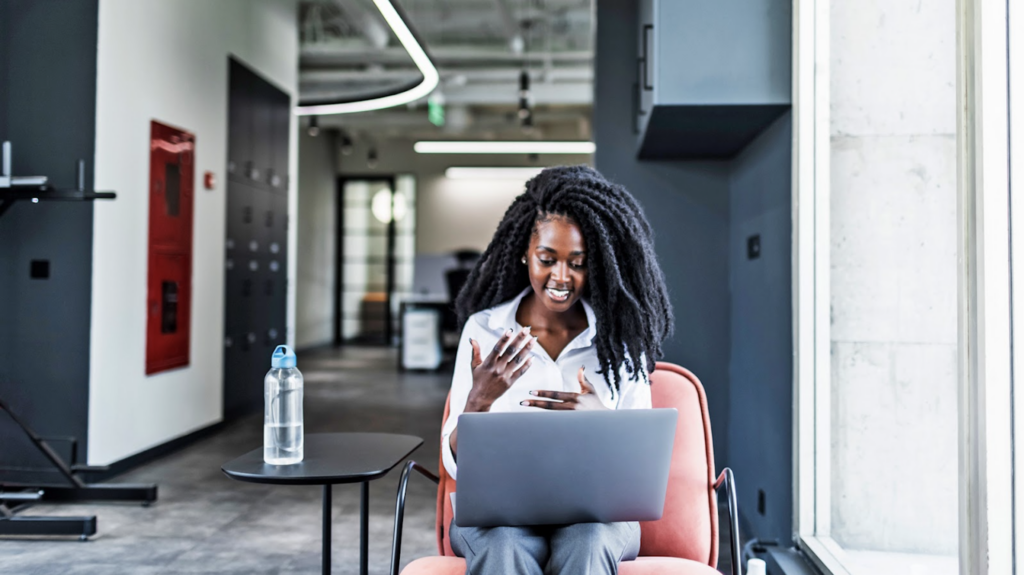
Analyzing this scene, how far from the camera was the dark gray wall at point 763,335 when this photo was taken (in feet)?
8.71

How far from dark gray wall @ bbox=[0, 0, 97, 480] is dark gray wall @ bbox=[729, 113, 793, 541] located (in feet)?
9.96

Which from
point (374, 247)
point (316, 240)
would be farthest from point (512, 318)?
→ point (374, 247)

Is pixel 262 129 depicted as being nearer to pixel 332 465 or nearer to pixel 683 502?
pixel 332 465

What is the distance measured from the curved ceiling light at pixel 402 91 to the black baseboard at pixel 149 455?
8.88 ft

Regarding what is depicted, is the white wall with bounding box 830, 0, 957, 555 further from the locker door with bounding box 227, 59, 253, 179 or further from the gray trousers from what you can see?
the locker door with bounding box 227, 59, 253, 179

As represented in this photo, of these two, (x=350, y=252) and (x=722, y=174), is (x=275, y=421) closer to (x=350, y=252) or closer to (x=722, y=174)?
(x=722, y=174)

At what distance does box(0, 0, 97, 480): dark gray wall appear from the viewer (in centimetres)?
387

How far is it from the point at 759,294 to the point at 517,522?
188 centimetres

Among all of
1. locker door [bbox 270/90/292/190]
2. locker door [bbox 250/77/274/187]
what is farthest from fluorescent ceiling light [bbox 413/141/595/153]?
locker door [bbox 250/77/274/187]

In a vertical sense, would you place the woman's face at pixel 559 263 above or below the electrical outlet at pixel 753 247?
below

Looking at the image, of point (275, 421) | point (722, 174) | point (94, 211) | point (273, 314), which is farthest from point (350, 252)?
point (275, 421)

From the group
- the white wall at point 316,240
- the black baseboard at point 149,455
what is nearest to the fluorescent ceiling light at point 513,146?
the white wall at point 316,240

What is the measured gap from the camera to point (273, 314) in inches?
251

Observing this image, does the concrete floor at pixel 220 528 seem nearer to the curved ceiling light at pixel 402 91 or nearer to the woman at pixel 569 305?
the woman at pixel 569 305
